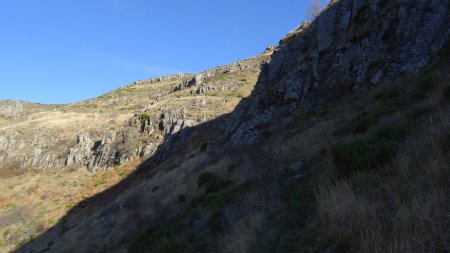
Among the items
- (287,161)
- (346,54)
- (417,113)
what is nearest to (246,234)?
(417,113)

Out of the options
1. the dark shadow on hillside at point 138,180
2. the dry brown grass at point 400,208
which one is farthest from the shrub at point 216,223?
the dark shadow on hillside at point 138,180

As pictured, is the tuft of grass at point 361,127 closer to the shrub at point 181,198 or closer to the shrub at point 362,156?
the shrub at point 362,156

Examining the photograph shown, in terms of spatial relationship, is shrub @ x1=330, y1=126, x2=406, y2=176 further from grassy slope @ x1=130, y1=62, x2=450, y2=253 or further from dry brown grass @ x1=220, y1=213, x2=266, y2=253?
dry brown grass @ x1=220, y1=213, x2=266, y2=253

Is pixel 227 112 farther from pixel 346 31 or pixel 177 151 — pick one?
pixel 346 31

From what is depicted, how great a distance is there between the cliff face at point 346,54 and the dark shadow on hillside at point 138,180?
8.15ft

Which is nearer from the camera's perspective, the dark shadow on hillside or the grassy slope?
the grassy slope

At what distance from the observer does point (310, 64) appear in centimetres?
3434

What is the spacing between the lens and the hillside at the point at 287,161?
20.7 ft

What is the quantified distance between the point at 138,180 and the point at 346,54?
2880cm

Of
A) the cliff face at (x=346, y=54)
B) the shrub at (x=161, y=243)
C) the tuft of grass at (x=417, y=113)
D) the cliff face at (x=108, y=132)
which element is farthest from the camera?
the cliff face at (x=108, y=132)

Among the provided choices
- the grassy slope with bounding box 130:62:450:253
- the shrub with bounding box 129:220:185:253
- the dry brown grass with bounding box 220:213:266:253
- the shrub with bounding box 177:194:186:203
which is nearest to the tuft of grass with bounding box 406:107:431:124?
the grassy slope with bounding box 130:62:450:253

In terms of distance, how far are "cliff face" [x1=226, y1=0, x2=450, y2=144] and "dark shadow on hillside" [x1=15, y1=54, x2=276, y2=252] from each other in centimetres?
248

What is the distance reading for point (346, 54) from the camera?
31.3m

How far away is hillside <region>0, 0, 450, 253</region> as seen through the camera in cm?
632
